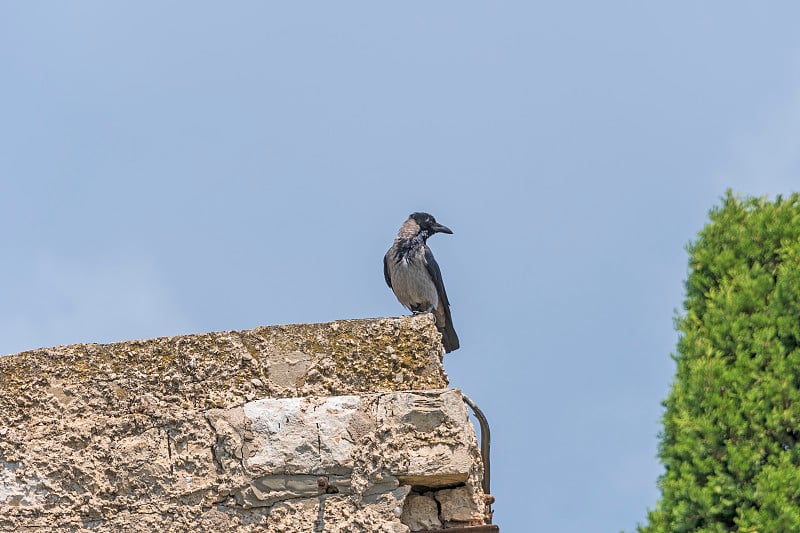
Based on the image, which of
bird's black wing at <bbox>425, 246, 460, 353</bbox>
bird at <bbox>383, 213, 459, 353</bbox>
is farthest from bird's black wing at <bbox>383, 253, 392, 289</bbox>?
bird's black wing at <bbox>425, 246, 460, 353</bbox>

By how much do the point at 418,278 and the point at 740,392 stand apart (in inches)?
155

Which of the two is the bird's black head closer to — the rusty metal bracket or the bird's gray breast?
the bird's gray breast

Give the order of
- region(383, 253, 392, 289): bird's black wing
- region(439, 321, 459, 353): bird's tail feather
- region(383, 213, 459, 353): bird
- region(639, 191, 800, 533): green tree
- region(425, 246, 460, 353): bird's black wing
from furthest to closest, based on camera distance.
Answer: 1. region(383, 253, 392, 289): bird's black wing
2. region(383, 213, 459, 353): bird
3. region(425, 246, 460, 353): bird's black wing
4. region(439, 321, 459, 353): bird's tail feather
5. region(639, 191, 800, 533): green tree

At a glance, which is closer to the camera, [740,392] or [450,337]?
[740,392]

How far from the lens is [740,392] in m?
4.41

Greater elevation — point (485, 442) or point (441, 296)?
point (441, 296)

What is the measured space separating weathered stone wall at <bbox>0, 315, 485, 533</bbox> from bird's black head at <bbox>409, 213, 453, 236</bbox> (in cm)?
489

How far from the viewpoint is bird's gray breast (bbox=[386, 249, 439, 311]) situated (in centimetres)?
801

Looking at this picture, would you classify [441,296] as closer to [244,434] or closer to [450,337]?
[450,337]

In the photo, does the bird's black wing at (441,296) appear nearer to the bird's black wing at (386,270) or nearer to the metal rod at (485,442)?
the bird's black wing at (386,270)

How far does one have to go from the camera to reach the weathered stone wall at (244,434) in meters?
3.32

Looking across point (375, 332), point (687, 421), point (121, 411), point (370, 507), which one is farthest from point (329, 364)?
point (687, 421)

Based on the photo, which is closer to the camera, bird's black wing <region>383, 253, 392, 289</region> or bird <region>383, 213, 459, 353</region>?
bird <region>383, 213, 459, 353</region>

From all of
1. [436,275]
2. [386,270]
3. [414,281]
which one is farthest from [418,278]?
[386,270]
